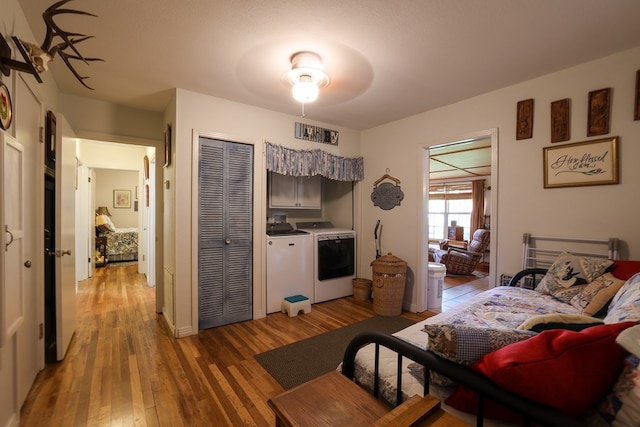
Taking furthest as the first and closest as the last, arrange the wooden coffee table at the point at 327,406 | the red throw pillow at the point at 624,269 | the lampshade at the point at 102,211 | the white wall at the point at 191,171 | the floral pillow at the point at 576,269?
the lampshade at the point at 102,211 < the white wall at the point at 191,171 < the floral pillow at the point at 576,269 < the red throw pillow at the point at 624,269 < the wooden coffee table at the point at 327,406

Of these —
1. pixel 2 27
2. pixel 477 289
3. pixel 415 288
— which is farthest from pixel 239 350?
pixel 477 289

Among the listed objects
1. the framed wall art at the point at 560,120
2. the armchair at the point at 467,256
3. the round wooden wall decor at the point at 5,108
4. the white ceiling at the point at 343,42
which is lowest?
the armchair at the point at 467,256

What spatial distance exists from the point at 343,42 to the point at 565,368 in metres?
2.13

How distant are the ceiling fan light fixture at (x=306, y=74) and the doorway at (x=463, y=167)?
5.93ft

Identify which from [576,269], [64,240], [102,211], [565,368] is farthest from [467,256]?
[102,211]

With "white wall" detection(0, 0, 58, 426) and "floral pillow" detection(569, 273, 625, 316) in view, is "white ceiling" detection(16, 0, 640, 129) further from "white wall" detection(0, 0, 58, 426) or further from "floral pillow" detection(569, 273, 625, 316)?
"floral pillow" detection(569, 273, 625, 316)

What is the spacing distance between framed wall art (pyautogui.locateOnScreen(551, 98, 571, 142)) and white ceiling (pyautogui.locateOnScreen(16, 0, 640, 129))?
0.32 meters

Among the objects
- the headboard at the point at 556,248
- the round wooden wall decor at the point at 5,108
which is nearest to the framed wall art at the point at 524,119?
the headboard at the point at 556,248

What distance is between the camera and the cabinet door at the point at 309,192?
14.0ft

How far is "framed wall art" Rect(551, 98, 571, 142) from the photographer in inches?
91.4

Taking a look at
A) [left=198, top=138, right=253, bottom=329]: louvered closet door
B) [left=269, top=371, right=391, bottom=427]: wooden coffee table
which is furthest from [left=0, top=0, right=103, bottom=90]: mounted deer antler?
[left=269, top=371, right=391, bottom=427]: wooden coffee table

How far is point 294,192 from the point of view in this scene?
4.21 m

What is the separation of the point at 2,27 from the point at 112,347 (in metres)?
2.48

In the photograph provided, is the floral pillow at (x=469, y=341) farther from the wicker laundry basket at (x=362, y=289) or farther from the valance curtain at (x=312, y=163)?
the wicker laundry basket at (x=362, y=289)
